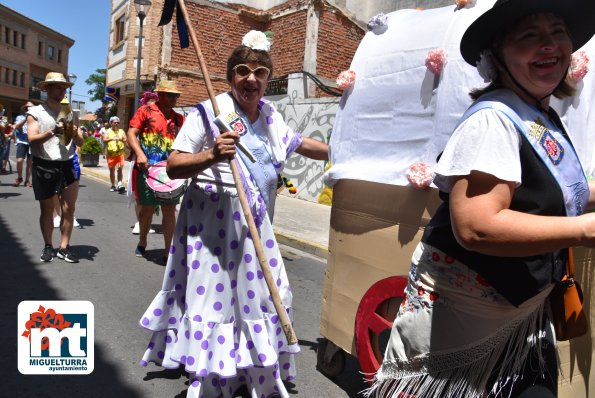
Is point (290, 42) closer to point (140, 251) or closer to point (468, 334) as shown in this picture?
point (140, 251)

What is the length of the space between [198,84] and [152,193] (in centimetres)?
1438

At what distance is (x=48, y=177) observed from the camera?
500 centimetres

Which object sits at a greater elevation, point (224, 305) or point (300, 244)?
point (224, 305)

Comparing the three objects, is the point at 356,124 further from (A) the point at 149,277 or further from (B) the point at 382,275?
(A) the point at 149,277

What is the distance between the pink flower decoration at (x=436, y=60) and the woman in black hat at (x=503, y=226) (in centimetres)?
52

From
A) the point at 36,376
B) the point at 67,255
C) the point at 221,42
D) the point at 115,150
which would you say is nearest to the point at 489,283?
the point at 36,376

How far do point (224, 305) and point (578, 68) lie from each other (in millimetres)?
1872

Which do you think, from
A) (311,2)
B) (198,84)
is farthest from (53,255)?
(198,84)

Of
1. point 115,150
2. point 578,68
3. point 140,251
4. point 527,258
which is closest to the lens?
point 527,258

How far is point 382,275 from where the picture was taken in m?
2.44

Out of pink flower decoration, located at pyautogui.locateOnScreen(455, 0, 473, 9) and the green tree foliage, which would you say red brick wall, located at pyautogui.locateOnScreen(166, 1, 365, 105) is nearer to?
pink flower decoration, located at pyautogui.locateOnScreen(455, 0, 473, 9)

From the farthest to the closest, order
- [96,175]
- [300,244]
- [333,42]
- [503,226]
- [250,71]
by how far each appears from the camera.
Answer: [333,42] < [96,175] < [300,244] < [250,71] < [503,226]

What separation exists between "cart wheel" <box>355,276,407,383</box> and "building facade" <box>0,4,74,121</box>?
175 ft

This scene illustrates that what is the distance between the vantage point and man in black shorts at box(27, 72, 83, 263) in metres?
4.95
